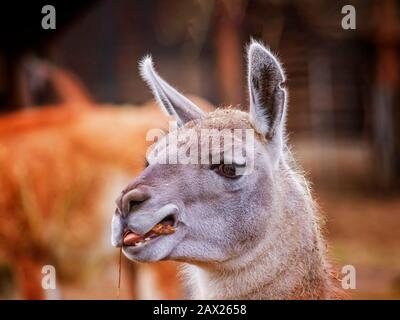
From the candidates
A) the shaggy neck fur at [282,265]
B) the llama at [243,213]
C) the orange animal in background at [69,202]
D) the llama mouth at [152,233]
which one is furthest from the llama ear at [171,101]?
the orange animal in background at [69,202]

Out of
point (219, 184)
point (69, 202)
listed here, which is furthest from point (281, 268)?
point (69, 202)

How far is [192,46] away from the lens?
46.2 ft

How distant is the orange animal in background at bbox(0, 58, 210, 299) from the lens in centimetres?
656

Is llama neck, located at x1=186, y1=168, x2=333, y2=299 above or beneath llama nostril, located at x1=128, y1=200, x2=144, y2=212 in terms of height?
beneath

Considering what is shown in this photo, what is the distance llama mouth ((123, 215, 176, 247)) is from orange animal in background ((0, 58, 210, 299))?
3.56m

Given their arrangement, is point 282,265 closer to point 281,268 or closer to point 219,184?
point 281,268

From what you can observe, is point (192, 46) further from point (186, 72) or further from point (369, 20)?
point (369, 20)

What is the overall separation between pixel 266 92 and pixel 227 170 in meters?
0.36

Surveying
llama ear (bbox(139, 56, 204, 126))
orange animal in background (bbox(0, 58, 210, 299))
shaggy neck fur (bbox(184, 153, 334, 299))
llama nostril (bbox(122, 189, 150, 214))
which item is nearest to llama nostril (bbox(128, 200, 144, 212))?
llama nostril (bbox(122, 189, 150, 214))

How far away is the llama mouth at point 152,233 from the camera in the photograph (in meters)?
2.76

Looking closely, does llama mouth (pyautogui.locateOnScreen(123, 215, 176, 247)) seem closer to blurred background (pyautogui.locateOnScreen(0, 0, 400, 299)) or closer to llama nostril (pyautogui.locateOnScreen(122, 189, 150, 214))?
llama nostril (pyautogui.locateOnScreen(122, 189, 150, 214))

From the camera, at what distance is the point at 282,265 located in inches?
123
